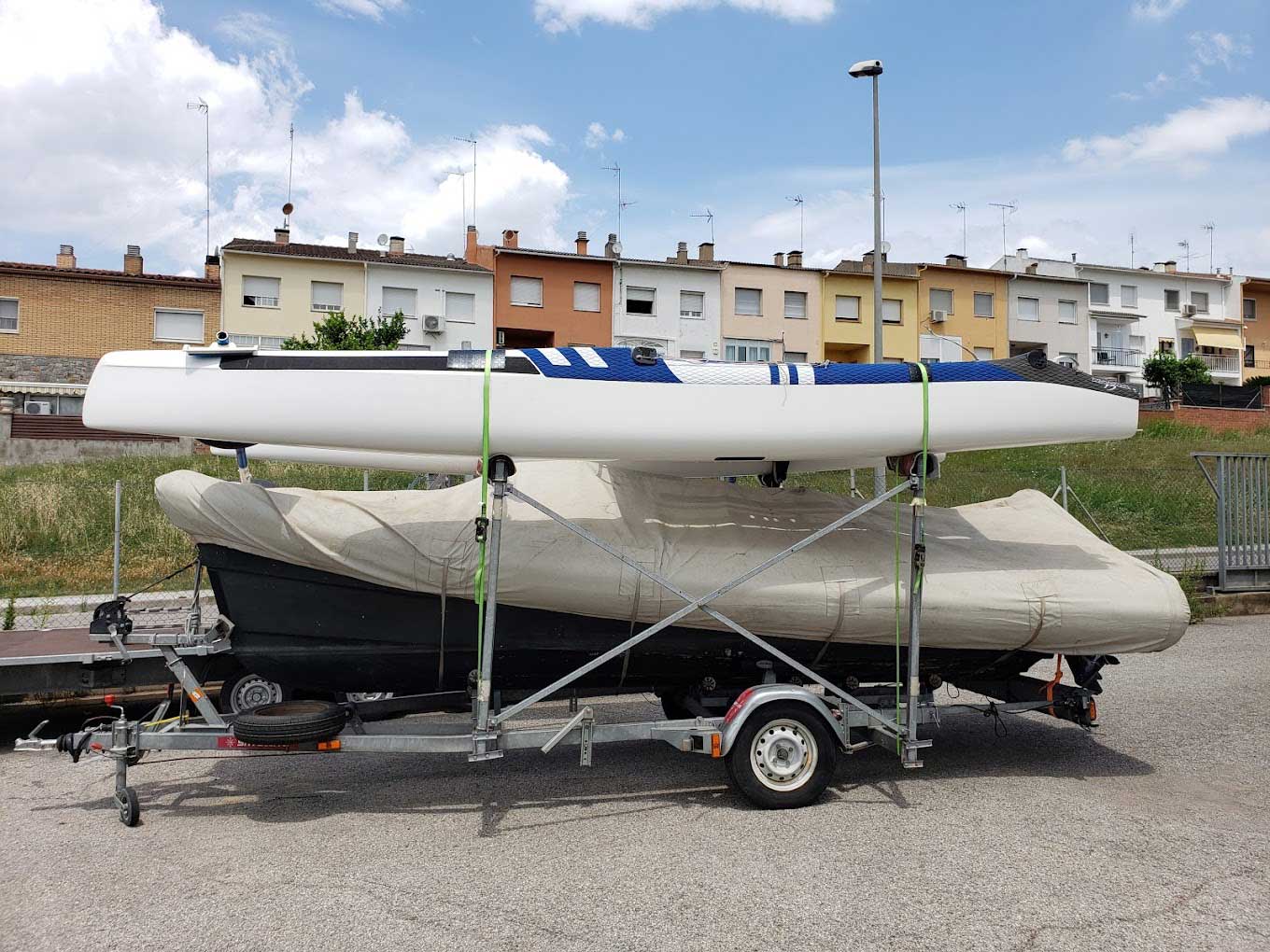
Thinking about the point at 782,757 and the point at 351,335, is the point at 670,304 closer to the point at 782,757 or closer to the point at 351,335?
the point at 351,335

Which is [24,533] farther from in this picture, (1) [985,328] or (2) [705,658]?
(1) [985,328]

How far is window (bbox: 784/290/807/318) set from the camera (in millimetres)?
46594

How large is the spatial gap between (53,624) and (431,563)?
7.09 metres

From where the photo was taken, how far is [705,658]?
6090mm

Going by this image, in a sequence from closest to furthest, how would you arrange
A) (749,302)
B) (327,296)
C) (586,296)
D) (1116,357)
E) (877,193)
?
(877,193) → (327,296) → (586,296) → (749,302) → (1116,357)

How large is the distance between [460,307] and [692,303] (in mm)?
10477

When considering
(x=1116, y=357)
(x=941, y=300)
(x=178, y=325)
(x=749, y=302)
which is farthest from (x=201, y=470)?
(x=1116, y=357)

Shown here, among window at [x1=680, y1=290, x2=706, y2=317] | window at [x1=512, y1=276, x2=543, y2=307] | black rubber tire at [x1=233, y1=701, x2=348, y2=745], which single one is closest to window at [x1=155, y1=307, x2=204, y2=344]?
window at [x1=512, y1=276, x2=543, y2=307]

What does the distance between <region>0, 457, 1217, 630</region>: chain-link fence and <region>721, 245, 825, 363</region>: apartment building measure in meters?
25.5

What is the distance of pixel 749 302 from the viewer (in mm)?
46188

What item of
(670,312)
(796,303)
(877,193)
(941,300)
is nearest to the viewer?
(877,193)

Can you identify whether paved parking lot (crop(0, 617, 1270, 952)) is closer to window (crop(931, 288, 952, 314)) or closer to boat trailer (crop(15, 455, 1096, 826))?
boat trailer (crop(15, 455, 1096, 826))

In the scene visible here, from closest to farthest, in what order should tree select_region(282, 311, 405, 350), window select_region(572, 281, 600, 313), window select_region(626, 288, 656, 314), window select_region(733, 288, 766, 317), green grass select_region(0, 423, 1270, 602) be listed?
green grass select_region(0, 423, 1270, 602), tree select_region(282, 311, 405, 350), window select_region(572, 281, 600, 313), window select_region(626, 288, 656, 314), window select_region(733, 288, 766, 317)

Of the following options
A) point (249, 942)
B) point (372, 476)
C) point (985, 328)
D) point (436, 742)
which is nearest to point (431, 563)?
point (436, 742)
